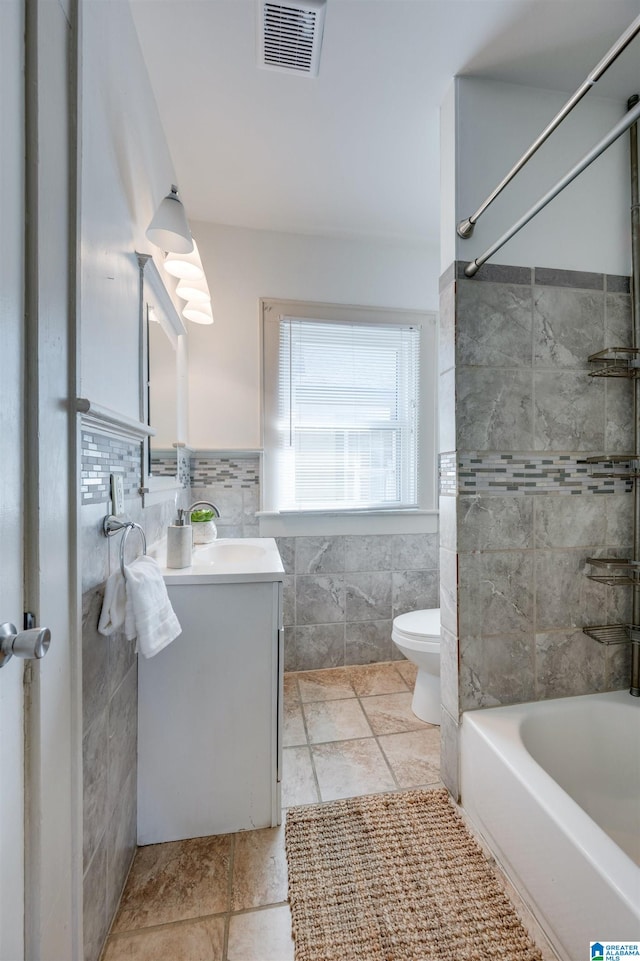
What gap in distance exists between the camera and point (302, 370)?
2479 millimetres

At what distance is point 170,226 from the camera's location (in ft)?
4.23

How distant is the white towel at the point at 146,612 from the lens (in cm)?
101

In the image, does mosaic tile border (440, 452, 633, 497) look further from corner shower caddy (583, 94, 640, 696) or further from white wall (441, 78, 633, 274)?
white wall (441, 78, 633, 274)

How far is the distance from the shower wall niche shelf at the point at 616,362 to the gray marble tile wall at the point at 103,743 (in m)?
1.65

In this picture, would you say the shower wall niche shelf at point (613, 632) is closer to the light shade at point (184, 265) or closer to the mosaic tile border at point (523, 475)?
the mosaic tile border at point (523, 475)

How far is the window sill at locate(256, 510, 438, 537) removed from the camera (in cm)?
243

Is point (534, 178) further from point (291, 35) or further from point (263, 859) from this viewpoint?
point (263, 859)

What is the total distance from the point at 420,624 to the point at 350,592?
609 millimetres

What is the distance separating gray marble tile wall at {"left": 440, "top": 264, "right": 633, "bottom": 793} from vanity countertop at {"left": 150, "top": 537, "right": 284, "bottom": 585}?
0.66m

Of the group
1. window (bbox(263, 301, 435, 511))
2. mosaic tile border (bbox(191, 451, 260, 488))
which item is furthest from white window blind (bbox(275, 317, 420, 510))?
mosaic tile border (bbox(191, 451, 260, 488))

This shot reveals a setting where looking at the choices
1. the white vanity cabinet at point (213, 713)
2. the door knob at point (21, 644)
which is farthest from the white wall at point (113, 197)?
the white vanity cabinet at point (213, 713)

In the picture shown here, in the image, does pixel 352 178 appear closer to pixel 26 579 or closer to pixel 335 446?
pixel 335 446

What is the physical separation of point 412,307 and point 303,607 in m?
1.97

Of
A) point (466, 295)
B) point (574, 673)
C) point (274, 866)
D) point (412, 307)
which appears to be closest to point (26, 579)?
point (274, 866)
